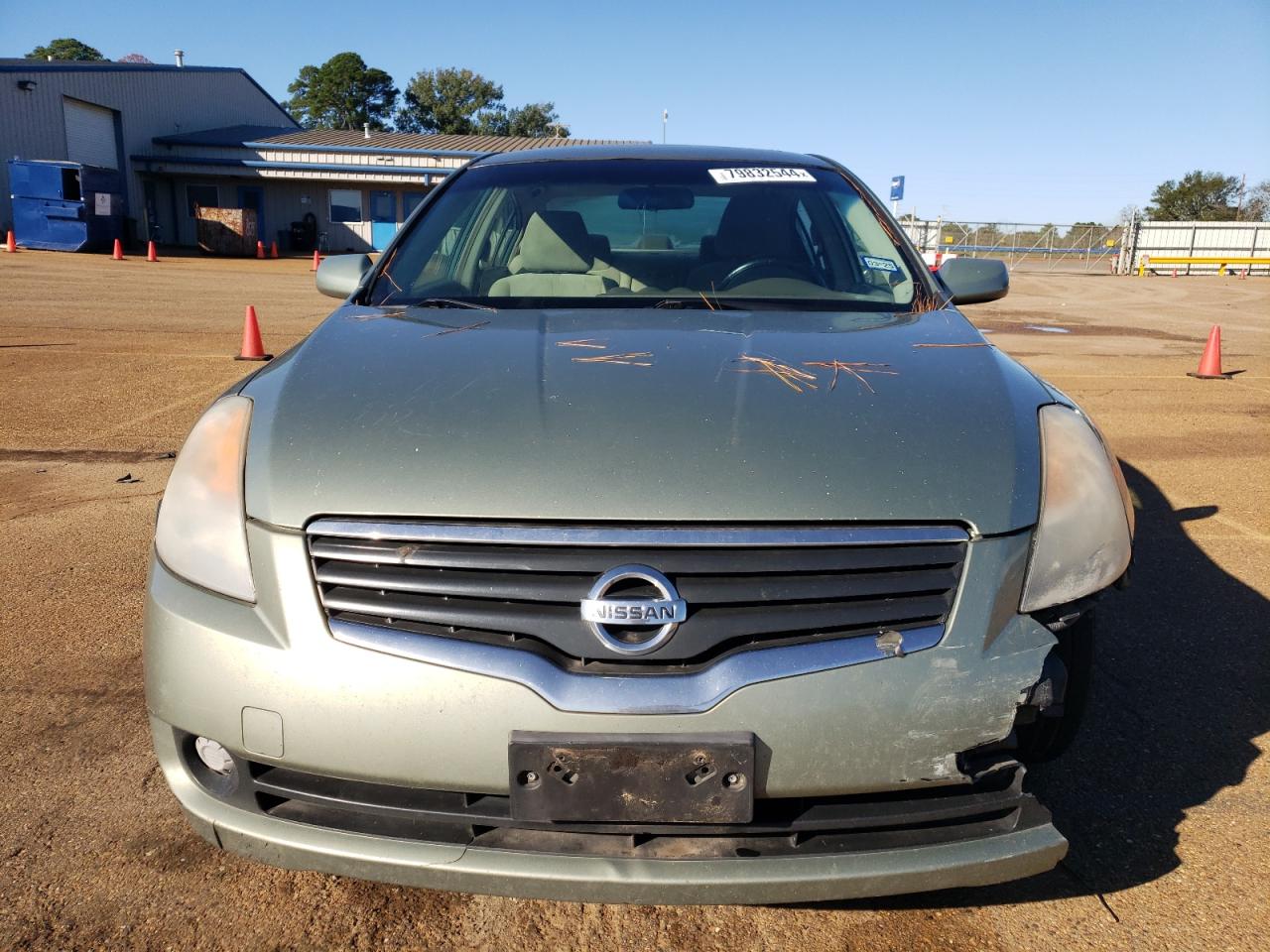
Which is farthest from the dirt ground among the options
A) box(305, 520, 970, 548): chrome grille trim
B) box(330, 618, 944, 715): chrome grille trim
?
box(305, 520, 970, 548): chrome grille trim

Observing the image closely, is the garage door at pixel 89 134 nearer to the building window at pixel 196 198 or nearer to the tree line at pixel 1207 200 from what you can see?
the building window at pixel 196 198

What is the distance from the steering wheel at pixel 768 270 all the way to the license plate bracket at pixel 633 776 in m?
1.69

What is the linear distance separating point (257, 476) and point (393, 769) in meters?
0.61

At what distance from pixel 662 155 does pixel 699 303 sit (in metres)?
1.02

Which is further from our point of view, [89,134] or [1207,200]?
[1207,200]

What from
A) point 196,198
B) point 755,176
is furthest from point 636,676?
point 196,198

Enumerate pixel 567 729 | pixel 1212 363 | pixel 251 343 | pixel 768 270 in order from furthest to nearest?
pixel 1212 363 < pixel 251 343 < pixel 768 270 < pixel 567 729

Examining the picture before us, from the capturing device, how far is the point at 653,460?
5.95 feet

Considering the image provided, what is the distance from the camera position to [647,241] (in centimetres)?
333

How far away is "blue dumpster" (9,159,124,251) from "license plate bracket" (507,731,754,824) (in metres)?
31.8

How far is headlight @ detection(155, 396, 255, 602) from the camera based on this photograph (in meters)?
1.81

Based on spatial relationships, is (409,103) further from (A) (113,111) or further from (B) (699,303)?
(B) (699,303)

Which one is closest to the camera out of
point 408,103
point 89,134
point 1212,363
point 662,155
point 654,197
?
point 654,197

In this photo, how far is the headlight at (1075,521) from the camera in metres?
1.81
